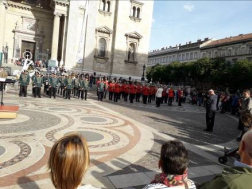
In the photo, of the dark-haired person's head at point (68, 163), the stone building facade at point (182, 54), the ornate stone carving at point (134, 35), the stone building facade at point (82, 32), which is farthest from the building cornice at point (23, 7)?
the stone building facade at point (182, 54)

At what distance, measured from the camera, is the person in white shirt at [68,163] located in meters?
2.00

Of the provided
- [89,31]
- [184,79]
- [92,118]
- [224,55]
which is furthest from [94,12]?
[224,55]

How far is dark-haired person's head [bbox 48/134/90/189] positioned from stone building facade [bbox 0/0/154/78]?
103 feet

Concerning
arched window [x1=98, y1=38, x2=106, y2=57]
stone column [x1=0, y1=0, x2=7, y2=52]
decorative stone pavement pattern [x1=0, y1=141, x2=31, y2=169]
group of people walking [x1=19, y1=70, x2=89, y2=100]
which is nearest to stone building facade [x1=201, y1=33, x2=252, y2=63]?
arched window [x1=98, y1=38, x2=106, y2=57]

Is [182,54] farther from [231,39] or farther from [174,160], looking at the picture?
[174,160]

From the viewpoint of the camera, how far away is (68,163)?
1989mm

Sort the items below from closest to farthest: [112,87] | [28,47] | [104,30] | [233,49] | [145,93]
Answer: [112,87], [145,93], [28,47], [104,30], [233,49]

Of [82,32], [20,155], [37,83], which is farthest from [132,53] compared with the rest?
[20,155]

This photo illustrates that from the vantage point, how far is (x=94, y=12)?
3581 centimetres

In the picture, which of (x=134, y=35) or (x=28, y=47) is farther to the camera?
(x=134, y=35)

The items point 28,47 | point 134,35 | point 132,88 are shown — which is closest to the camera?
point 132,88

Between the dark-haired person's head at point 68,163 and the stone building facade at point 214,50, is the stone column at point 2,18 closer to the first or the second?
the dark-haired person's head at point 68,163

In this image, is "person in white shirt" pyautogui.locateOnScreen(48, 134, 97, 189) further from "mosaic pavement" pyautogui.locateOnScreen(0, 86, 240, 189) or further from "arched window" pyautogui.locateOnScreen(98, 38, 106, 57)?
"arched window" pyautogui.locateOnScreen(98, 38, 106, 57)

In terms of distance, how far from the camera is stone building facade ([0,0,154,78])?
34.2 meters
